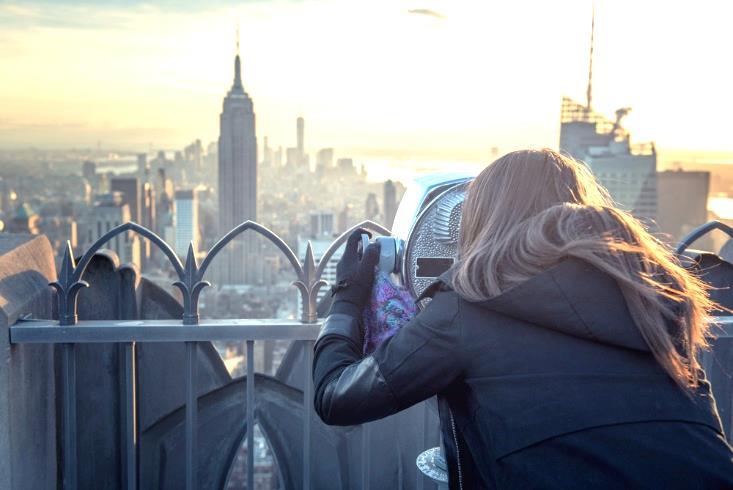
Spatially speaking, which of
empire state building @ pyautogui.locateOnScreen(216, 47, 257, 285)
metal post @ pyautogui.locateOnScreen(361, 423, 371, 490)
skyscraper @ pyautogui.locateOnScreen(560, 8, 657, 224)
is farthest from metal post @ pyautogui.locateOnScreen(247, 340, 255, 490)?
empire state building @ pyautogui.locateOnScreen(216, 47, 257, 285)

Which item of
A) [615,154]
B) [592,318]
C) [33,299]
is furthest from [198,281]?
[615,154]

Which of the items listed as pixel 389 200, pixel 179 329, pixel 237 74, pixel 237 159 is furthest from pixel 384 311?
pixel 237 159

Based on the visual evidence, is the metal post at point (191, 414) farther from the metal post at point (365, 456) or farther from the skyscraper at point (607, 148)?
the skyscraper at point (607, 148)

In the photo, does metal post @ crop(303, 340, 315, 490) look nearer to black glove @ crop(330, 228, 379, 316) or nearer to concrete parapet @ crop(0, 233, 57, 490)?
black glove @ crop(330, 228, 379, 316)

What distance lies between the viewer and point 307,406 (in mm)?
3088

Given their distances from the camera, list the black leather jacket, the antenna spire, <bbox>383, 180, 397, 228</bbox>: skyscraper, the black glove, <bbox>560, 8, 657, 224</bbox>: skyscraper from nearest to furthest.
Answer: the black leather jacket < the black glove < <bbox>383, 180, 397, 228</bbox>: skyscraper < <bbox>560, 8, 657, 224</bbox>: skyscraper < the antenna spire

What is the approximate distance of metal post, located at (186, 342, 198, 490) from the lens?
119 inches

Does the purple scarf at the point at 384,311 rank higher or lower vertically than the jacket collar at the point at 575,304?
lower

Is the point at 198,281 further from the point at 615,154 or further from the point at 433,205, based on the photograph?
the point at 615,154

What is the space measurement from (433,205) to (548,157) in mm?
550

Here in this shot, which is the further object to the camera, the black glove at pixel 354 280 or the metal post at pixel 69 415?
the metal post at pixel 69 415

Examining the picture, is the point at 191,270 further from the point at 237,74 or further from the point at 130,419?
the point at 237,74

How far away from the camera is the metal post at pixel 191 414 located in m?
3.04

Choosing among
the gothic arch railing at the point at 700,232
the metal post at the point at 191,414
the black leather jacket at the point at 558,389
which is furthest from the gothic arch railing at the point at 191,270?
the gothic arch railing at the point at 700,232
